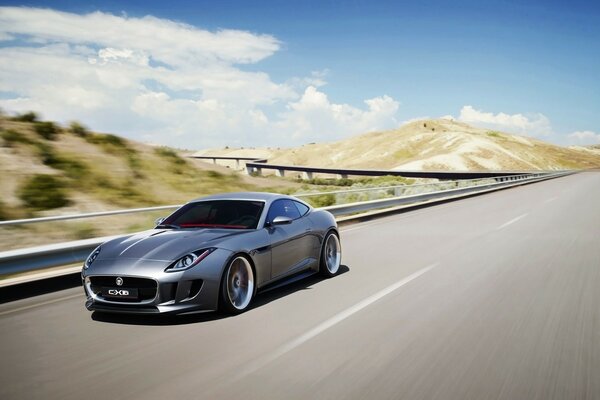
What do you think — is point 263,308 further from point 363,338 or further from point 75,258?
point 75,258

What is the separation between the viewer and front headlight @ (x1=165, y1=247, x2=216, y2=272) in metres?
5.80

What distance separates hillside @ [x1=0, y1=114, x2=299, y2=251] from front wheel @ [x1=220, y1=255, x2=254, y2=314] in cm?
771

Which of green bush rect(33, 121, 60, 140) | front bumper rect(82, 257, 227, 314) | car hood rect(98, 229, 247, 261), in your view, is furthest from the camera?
green bush rect(33, 121, 60, 140)

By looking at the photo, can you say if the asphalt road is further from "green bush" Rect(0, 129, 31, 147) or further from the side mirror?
"green bush" Rect(0, 129, 31, 147)

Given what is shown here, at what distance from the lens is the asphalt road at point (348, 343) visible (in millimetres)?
4207

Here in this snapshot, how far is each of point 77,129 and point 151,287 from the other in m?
32.6

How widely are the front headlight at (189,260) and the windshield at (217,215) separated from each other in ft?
3.34

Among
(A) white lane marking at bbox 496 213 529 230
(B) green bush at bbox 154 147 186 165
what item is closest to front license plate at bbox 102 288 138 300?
(A) white lane marking at bbox 496 213 529 230

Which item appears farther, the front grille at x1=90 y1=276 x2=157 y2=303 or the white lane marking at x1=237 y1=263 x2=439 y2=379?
the front grille at x1=90 y1=276 x2=157 y2=303

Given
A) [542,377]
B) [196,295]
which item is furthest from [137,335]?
[542,377]

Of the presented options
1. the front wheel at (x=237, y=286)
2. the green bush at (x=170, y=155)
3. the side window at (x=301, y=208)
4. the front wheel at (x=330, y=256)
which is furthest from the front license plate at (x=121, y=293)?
the green bush at (x=170, y=155)

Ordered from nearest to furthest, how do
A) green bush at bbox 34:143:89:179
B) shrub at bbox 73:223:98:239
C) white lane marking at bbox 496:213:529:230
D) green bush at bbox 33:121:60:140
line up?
shrub at bbox 73:223:98:239
white lane marking at bbox 496:213:529:230
green bush at bbox 34:143:89:179
green bush at bbox 33:121:60:140

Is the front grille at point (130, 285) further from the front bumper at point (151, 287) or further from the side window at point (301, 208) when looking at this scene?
the side window at point (301, 208)

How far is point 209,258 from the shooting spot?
6027mm
